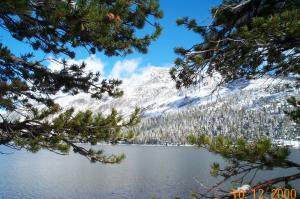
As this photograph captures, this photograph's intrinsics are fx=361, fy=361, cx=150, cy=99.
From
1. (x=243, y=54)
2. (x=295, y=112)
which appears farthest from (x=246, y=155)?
(x=295, y=112)

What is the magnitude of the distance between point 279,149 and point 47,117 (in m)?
5.26

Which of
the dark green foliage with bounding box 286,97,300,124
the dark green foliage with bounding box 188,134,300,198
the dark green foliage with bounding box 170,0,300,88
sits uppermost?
the dark green foliage with bounding box 170,0,300,88

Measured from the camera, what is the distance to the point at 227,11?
584 centimetres

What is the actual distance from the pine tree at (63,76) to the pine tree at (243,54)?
125 cm

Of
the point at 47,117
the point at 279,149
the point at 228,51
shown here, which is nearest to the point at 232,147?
the point at 279,149

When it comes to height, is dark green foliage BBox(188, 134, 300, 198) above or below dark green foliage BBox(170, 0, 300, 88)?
below

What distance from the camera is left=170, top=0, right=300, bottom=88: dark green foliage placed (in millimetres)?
4496

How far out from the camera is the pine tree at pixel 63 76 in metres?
5.63

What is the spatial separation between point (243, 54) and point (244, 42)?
80 centimetres

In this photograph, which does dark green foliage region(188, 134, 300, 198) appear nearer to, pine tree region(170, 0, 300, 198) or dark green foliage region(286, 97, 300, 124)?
pine tree region(170, 0, 300, 198)

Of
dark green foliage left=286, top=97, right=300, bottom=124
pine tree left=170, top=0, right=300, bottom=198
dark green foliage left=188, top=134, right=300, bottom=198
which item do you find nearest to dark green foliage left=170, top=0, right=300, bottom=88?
pine tree left=170, top=0, right=300, bottom=198

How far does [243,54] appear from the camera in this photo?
543cm

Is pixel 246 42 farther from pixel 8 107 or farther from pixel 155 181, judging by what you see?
pixel 155 181

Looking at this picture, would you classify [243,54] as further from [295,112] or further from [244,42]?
[295,112]
